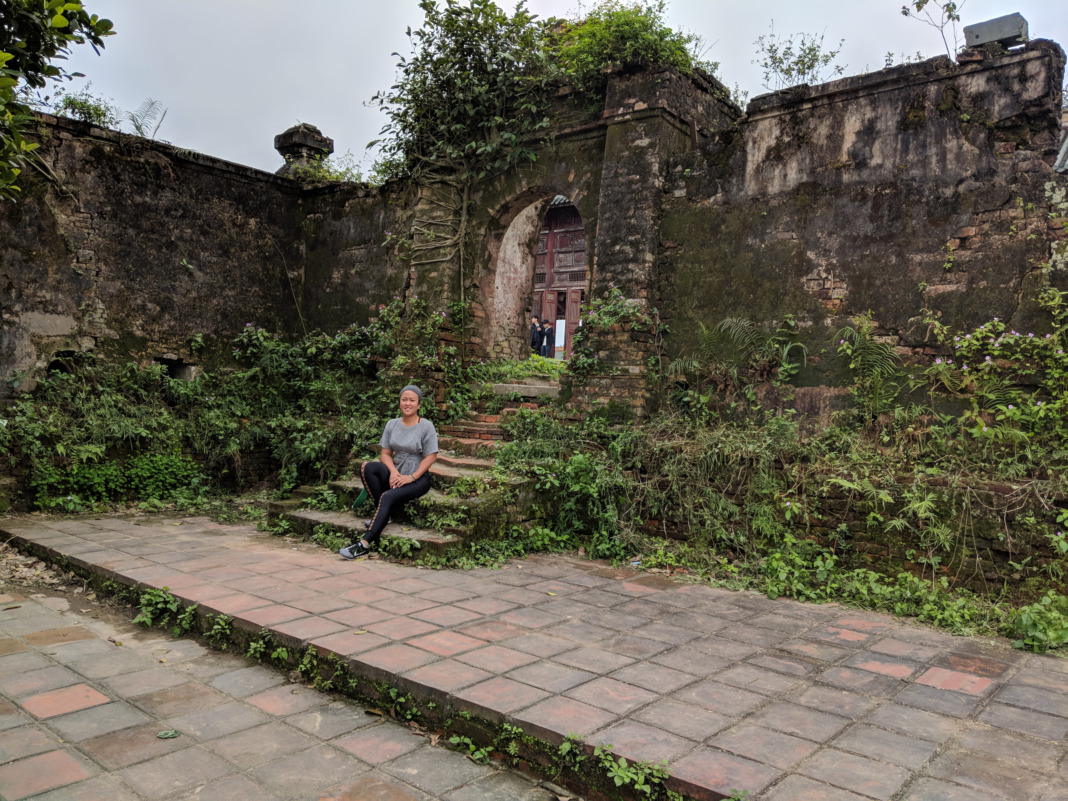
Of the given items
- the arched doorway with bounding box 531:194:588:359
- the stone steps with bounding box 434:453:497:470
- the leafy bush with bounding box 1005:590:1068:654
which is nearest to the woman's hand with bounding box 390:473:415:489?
the stone steps with bounding box 434:453:497:470

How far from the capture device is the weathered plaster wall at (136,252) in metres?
7.67

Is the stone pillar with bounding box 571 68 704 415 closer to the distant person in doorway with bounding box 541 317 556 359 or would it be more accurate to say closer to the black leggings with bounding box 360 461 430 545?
the black leggings with bounding box 360 461 430 545

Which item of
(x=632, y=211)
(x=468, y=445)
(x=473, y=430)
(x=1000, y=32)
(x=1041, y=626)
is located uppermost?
(x=1000, y=32)

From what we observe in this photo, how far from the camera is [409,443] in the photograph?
576cm

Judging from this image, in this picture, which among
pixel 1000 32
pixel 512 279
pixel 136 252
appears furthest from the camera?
pixel 512 279

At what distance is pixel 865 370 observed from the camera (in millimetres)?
5664

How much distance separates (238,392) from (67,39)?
6300 millimetres

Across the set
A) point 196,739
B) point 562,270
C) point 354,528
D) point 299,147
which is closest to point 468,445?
point 354,528

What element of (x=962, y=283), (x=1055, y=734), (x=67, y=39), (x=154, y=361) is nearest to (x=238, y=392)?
(x=154, y=361)

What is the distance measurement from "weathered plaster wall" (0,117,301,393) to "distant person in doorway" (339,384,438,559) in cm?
450

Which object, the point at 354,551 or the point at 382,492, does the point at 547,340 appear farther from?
the point at 354,551

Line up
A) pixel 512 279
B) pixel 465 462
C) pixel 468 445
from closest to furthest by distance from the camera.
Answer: pixel 465 462 → pixel 468 445 → pixel 512 279

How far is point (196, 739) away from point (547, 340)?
44.1 feet

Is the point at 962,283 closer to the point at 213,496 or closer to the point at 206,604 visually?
the point at 206,604
